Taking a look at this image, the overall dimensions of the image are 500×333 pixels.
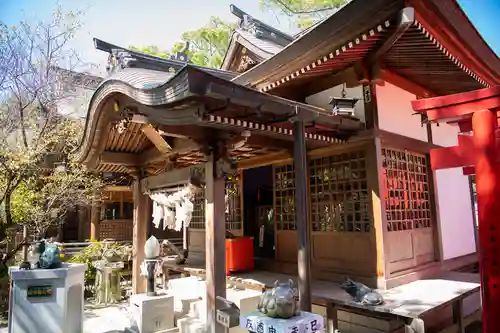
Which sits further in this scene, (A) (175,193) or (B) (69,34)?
(B) (69,34)

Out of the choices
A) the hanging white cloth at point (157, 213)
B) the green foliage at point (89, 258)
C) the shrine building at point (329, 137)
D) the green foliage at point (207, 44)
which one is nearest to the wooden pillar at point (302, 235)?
the shrine building at point (329, 137)

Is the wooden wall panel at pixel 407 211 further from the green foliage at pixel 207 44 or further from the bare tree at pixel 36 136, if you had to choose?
the green foliage at pixel 207 44

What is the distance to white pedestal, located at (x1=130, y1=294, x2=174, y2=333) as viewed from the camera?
6.16 m

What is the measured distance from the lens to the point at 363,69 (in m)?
6.34

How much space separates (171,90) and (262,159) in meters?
4.47

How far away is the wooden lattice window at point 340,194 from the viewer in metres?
6.67

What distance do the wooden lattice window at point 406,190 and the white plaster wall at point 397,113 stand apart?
1.54ft

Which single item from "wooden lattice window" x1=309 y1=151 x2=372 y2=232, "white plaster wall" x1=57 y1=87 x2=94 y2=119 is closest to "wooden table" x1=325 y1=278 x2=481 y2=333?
"wooden lattice window" x1=309 y1=151 x2=372 y2=232

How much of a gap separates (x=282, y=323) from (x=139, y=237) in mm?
5905

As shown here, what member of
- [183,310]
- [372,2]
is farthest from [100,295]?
[372,2]

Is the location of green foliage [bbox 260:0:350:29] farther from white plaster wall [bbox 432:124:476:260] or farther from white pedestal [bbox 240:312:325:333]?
white pedestal [bbox 240:312:325:333]

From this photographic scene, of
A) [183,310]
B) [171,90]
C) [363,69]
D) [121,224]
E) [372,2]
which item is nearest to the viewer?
[171,90]

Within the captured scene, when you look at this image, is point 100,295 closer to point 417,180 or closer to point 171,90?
point 171,90

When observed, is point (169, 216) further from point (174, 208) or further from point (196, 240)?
point (196, 240)
